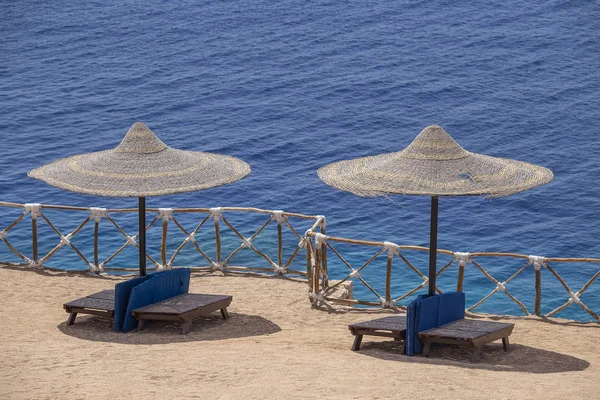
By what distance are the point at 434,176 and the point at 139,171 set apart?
414 cm

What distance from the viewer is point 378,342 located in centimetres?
1391

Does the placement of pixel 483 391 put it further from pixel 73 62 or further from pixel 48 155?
pixel 73 62

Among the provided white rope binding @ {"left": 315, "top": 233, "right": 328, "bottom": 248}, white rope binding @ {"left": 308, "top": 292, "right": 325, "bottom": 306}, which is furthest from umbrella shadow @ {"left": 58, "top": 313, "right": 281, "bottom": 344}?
white rope binding @ {"left": 315, "top": 233, "right": 328, "bottom": 248}

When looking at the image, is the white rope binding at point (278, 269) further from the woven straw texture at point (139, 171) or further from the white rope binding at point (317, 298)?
Result: the woven straw texture at point (139, 171)

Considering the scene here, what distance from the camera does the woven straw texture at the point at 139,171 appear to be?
549 inches

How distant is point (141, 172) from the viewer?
14.1 meters

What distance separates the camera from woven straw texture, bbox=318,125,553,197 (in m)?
12.9

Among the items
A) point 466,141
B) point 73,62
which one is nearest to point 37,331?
point 466,141

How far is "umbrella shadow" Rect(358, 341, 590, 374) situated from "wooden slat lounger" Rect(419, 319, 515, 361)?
0.18 m

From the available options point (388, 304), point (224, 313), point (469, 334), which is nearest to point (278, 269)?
point (388, 304)

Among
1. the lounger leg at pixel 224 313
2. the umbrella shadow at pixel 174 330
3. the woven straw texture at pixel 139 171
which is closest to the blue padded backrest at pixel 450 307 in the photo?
the umbrella shadow at pixel 174 330

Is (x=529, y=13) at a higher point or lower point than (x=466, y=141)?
higher

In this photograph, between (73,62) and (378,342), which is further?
(73,62)

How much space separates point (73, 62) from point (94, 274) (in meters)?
24.4
